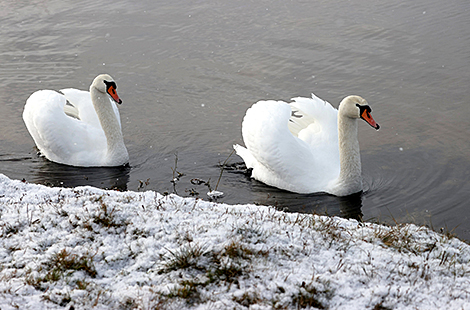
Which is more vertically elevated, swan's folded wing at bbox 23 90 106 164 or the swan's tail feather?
swan's folded wing at bbox 23 90 106 164

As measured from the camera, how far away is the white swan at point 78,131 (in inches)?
339

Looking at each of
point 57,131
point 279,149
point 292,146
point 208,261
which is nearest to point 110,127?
point 57,131

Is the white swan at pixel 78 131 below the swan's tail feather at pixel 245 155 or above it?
above

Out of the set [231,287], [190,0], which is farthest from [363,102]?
[190,0]

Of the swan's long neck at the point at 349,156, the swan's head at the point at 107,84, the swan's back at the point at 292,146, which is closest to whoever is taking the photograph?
the swan's long neck at the point at 349,156

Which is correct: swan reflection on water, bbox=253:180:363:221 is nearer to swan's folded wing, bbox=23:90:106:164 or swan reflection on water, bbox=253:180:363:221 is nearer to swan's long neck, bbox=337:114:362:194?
swan's long neck, bbox=337:114:362:194

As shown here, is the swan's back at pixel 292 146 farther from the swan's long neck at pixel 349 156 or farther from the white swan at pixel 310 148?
the swan's long neck at pixel 349 156

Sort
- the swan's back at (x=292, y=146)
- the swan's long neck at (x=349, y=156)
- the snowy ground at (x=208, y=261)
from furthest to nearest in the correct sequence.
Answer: the swan's back at (x=292, y=146) < the swan's long neck at (x=349, y=156) < the snowy ground at (x=208, y=261)

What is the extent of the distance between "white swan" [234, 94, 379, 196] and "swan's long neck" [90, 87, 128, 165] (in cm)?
225

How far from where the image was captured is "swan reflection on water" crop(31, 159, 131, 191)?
823cm

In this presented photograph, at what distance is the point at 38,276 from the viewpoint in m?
3.45

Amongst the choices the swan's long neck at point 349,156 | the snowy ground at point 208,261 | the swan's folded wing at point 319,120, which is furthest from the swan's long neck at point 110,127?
the snowy ground at point 208,261

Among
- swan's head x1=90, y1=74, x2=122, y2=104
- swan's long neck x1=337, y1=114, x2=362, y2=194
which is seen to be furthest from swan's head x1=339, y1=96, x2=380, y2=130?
swan's head x1=90, y1=74, x2=122, y2=104

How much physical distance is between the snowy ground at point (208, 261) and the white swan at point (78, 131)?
13.3 ft
